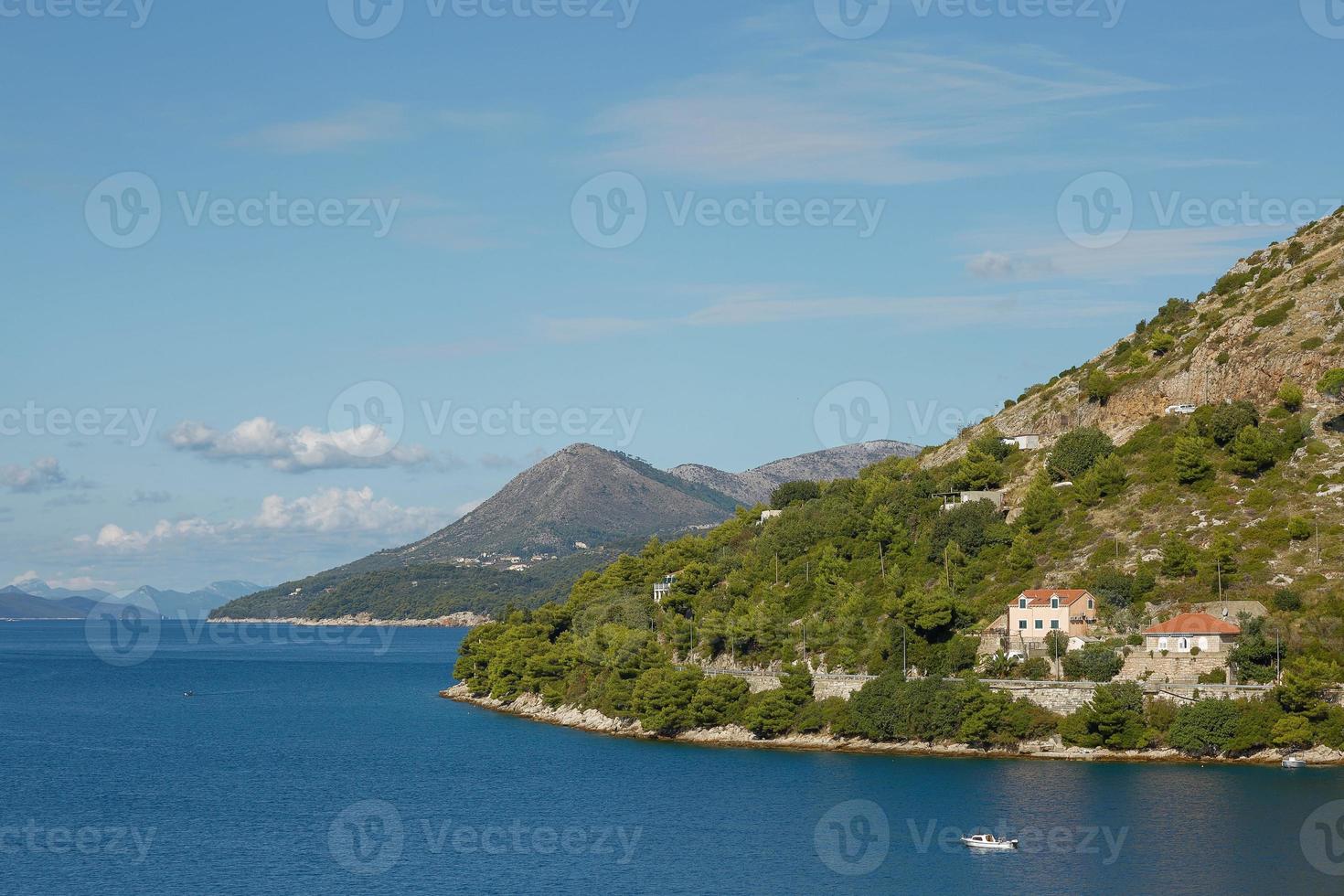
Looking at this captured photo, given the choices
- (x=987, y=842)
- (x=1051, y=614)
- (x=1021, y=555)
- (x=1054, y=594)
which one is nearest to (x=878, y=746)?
(x=1051, y=614)

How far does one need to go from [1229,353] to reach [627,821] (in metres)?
76.5

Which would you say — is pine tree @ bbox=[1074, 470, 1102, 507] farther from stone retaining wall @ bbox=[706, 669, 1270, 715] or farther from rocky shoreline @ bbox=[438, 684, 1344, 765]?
rocky shoreline @ bbox=[438, 684, 1344, 765]

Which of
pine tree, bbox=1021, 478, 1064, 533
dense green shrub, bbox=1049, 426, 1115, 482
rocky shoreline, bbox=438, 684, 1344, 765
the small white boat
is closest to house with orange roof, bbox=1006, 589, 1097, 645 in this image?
rocky shoreline, bbox=438, 684, 1344, 765

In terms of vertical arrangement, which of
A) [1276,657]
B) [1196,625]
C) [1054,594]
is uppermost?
[1054,594]

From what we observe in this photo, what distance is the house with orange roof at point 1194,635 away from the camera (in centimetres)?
9231

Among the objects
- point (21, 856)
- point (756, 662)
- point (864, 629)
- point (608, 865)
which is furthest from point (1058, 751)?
point (21, 856)

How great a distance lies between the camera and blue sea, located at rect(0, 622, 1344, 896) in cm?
6431

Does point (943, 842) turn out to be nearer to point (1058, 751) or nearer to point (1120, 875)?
point (1120, 875)

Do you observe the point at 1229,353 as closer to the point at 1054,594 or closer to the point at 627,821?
the point at 1054,594

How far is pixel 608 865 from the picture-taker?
2662 inches

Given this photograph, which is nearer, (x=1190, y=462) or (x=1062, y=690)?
(x=1062, y=690)

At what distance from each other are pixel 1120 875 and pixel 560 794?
36.0m

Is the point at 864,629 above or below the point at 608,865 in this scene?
above

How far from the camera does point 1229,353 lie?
12562 centimetres
